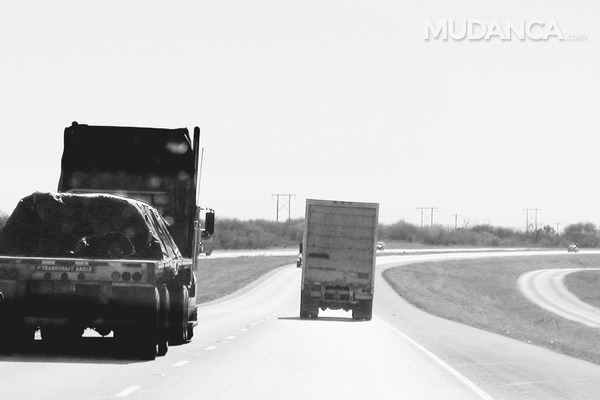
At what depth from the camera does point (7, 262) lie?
16.1 metres

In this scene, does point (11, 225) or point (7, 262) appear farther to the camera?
point (11, 225)

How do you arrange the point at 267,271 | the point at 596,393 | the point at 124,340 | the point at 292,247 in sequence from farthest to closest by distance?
the point at 292,247
the point at 267,271
the point at 124,340
the point at 596,393

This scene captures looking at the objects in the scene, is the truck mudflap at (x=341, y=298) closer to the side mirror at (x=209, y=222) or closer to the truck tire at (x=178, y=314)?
the side mirror at (x=209, y=222)

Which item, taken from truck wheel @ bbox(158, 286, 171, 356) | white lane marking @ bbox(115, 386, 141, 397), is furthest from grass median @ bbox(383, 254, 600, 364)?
white lane marking @ bbox(115, 386, 141, 397)

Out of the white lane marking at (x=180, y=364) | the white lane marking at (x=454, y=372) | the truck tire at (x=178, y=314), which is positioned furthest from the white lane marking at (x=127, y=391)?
the truck tire at (x=178, y=314)

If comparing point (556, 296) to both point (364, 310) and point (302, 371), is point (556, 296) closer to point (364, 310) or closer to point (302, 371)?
point (364, 310)

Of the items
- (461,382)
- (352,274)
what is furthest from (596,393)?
(352,274)

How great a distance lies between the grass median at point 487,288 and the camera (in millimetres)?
67375

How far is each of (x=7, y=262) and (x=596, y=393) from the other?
27.5 feet

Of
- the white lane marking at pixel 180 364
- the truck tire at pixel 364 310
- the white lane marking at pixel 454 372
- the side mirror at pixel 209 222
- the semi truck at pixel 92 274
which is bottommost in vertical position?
the white lane marking at pixel 454 372

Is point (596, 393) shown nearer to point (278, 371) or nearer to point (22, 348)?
point (278, 371)

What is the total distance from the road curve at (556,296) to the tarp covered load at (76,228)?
55.5 m

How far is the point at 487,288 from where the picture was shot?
107m

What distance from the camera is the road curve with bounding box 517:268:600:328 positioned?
81.8 m
